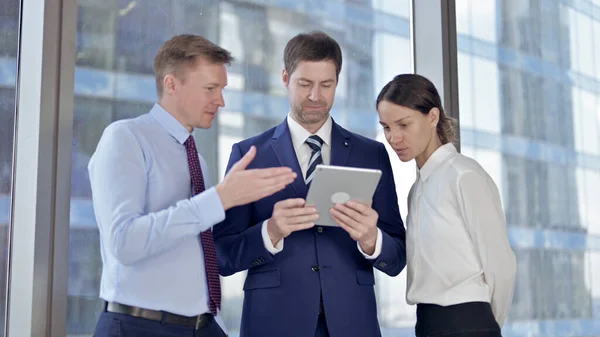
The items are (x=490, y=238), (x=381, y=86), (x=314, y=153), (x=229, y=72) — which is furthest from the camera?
(x=381, y=86)

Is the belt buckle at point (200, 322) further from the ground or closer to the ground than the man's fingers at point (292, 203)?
closer to the ground

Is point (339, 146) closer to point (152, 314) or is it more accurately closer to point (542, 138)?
point (152, 314)

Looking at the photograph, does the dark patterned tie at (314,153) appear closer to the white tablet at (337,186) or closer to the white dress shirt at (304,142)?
the white dress shirt at (304,142)

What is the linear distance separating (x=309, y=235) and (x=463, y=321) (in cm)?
53

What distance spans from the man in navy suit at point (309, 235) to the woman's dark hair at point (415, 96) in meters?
0.18

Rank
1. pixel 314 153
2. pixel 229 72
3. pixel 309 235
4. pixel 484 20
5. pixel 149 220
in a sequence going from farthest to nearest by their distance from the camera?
pixel 484 20 → pixel 229 72 → pixel 314 153 → pixel 309 235 → pixel 149 220

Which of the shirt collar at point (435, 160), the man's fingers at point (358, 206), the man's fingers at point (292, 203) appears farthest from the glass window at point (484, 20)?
the man's fingers at point (292, 203)

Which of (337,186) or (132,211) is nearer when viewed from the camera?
(132,211)

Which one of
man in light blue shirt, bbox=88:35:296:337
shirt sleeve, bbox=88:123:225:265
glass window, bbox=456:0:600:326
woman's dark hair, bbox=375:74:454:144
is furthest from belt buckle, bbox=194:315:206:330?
glass window, bbox=456:0:600:326

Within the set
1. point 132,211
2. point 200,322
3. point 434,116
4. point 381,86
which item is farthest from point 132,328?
point 381,86

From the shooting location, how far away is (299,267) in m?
2.34

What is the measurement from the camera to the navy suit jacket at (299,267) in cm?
229

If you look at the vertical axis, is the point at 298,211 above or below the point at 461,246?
above

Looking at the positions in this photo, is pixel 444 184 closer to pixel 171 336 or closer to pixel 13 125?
pixel 171 336
